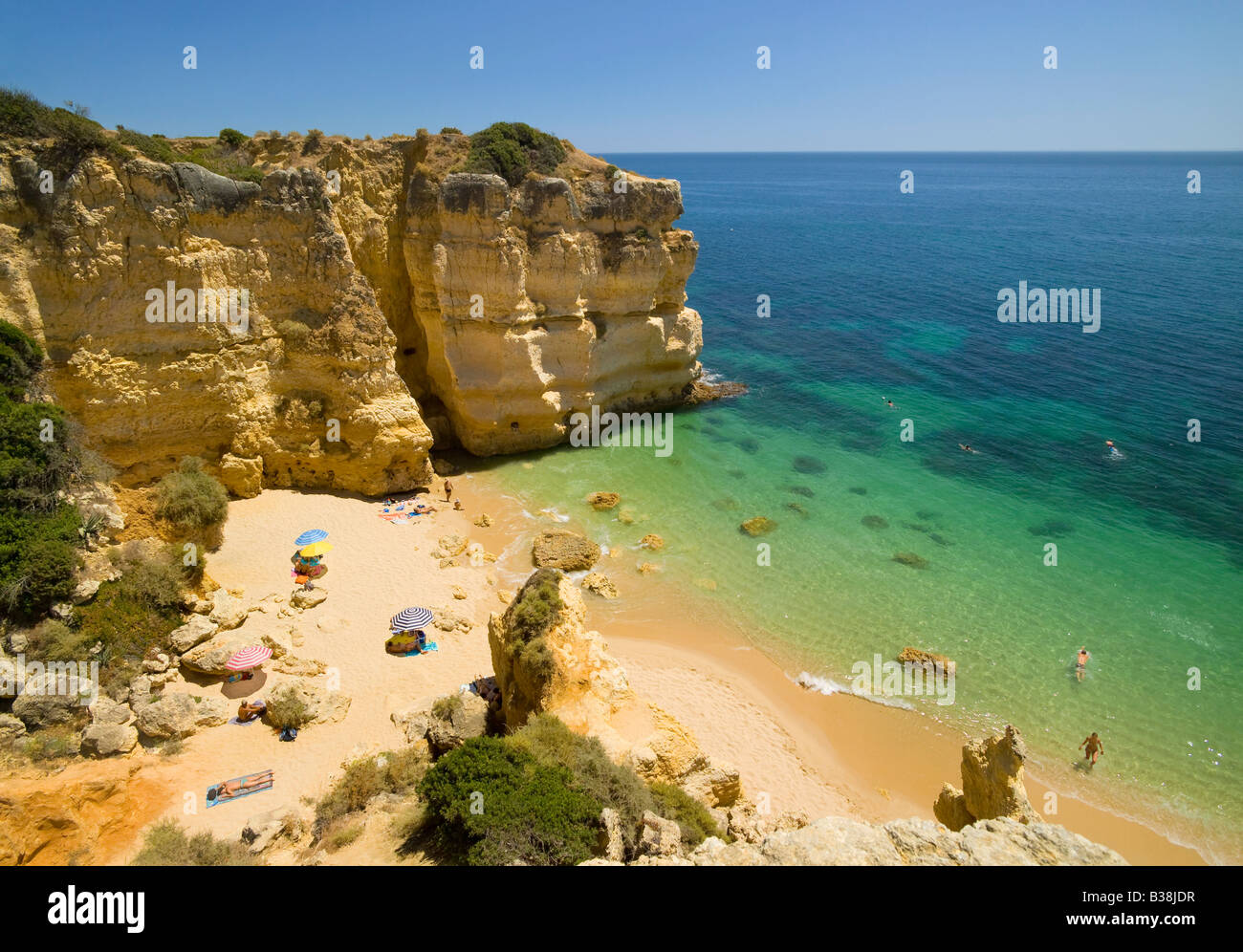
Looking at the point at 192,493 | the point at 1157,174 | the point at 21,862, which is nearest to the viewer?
the point at 21,862

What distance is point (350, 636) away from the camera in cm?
1586

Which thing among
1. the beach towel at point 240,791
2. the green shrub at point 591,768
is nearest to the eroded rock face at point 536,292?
the beach towel at point 240,791

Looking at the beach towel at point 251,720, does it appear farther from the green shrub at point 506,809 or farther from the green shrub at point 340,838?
the green shrub at point 506,809

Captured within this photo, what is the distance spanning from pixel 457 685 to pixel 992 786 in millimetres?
10927

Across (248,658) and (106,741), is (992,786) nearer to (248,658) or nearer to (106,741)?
(248,658)

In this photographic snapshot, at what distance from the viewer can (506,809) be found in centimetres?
853

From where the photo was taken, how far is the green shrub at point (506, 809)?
26.4 ft

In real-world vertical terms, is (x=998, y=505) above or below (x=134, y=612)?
below

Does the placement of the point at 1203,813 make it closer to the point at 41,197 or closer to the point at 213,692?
the point at 213,692

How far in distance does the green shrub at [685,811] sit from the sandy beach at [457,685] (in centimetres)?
383

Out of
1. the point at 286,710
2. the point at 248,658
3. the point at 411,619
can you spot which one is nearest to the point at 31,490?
the point at 248,658

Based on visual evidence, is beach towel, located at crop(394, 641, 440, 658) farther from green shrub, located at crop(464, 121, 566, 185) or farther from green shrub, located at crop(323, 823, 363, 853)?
green shrub, located at crop(464, 121, 566, 185)

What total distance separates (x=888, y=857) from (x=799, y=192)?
478 feet
